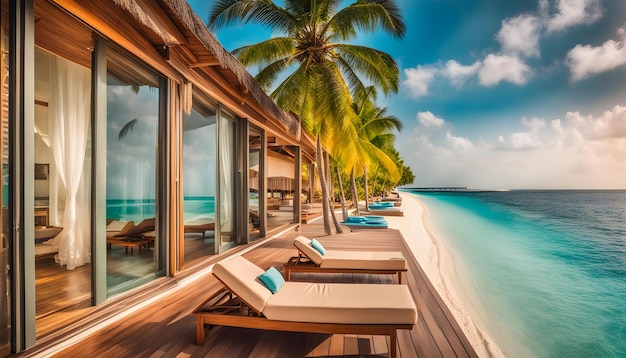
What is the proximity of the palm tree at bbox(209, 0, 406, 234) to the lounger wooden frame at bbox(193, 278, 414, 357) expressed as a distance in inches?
200

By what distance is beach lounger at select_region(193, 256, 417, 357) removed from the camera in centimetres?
227

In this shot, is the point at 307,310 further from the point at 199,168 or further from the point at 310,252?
the point at 199,168

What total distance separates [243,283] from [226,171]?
11.3 ft

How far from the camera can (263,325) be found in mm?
2348

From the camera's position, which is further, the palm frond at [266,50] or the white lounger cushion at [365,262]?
the palm frond at [266,50]

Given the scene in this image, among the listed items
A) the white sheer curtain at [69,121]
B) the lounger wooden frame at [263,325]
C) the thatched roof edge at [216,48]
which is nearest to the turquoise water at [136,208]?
the white sheer curtain at [69,121]

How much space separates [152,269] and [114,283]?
1.79ft

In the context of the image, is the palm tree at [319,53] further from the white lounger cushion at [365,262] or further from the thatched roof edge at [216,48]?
the white lounger cushion at [365,262]

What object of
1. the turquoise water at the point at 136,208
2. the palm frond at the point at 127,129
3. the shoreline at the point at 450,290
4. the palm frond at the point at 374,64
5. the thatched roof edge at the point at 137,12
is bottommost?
the shoreline at the point at 450,290

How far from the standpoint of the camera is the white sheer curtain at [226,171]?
5.36 m

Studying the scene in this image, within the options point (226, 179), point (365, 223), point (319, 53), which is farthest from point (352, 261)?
point (365, 223)

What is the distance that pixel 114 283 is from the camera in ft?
10.6

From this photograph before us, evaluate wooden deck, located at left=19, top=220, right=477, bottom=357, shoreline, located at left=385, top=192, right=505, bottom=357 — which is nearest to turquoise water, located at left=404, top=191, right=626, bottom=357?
shoreline, located at left=385, top=192, right=505, bottom=357

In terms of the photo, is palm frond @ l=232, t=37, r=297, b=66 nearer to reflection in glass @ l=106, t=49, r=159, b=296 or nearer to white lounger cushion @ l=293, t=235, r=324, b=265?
reflection in glass @ l=106, t=49, r=159, b=296
